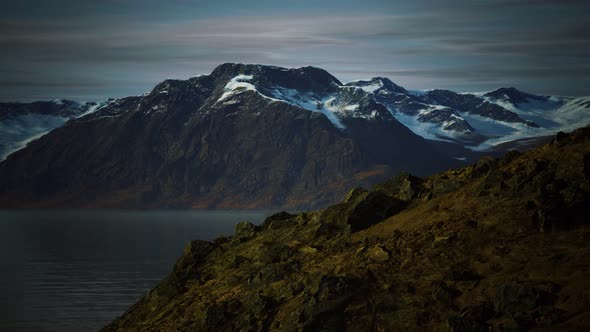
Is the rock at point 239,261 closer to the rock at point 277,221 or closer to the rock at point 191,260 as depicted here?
the rock at point 191,260

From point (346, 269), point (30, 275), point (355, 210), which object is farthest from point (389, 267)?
point (30, 275)

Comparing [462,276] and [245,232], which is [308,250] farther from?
[462,276]

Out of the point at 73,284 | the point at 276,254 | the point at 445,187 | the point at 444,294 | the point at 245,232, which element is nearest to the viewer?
the point at 444,294

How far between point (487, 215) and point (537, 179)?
7.13 ft

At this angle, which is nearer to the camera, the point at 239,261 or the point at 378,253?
the point at 378,253

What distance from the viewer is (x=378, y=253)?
26359mm

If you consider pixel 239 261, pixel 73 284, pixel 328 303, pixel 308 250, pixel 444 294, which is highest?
pixel 308 250

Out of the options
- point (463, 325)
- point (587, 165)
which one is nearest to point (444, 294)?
point (463, 325)

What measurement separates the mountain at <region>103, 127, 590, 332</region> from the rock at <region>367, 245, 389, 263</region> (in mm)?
44

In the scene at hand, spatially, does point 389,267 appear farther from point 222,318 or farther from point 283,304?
point 222,318

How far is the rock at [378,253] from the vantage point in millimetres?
26031

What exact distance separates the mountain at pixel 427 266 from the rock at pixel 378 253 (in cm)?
4

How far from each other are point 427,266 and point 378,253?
6.67ft

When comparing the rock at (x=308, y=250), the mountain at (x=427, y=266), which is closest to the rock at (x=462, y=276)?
the mountain at (x=427, y=266)
